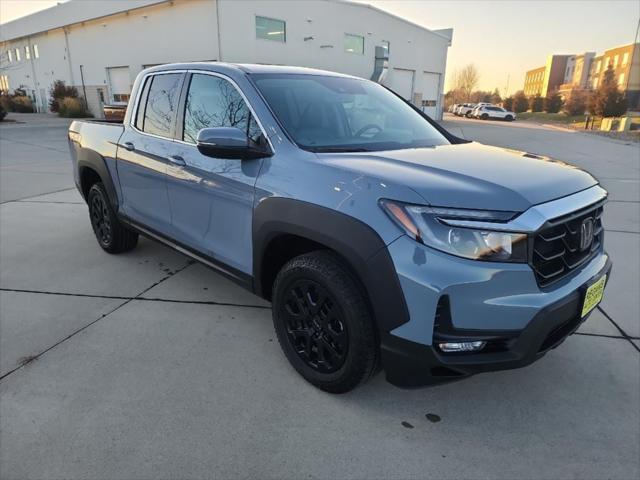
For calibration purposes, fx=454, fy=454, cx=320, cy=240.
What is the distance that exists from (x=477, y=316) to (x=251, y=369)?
58.6 inches

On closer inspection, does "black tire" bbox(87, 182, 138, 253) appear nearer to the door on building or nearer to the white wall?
the white wall

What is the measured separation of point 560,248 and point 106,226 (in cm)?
416

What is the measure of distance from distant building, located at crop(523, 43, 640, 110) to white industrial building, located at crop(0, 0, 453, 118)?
121 feet

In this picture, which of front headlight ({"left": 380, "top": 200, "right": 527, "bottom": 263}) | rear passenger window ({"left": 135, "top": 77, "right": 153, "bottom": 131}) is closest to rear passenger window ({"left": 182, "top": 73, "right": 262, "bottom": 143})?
rear passenger window ({"left": 135, "top": 77, "right": 153, "bottom": 131})

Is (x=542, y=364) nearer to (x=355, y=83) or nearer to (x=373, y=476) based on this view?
(x=373, y=476)

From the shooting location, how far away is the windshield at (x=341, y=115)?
8.90 feet

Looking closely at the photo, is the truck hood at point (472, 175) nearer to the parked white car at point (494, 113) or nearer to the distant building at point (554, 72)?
the parked white car at point (494, 113)

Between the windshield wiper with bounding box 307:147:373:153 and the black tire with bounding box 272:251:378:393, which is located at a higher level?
the windshield wiper with bounding box 307:147:373:153

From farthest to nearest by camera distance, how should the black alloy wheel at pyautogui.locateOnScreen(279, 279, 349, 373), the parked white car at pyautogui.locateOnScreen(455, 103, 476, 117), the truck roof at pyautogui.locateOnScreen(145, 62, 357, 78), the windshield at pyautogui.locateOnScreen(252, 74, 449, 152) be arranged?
the parked white car at pyautogui.locateOnScreen(455, 103, 476, 117)
the truck roof at pyautogui.locateOnScreen(145, 62, 357, 78)
the windshield at pyautogui.locateOnScreen(252, 74, 449, 152)
the black alloy wheel at pyautogui.locateOnScreen(279, 279, 349, 373)

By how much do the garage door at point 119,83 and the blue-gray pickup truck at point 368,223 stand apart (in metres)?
30.9

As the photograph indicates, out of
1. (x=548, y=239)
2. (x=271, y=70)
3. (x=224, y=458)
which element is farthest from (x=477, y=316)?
(x=271, y=70)

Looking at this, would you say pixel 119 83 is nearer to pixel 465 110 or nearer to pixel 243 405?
pixel 243 405

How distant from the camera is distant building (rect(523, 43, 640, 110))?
69500 mm

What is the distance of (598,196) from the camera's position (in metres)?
2.35
